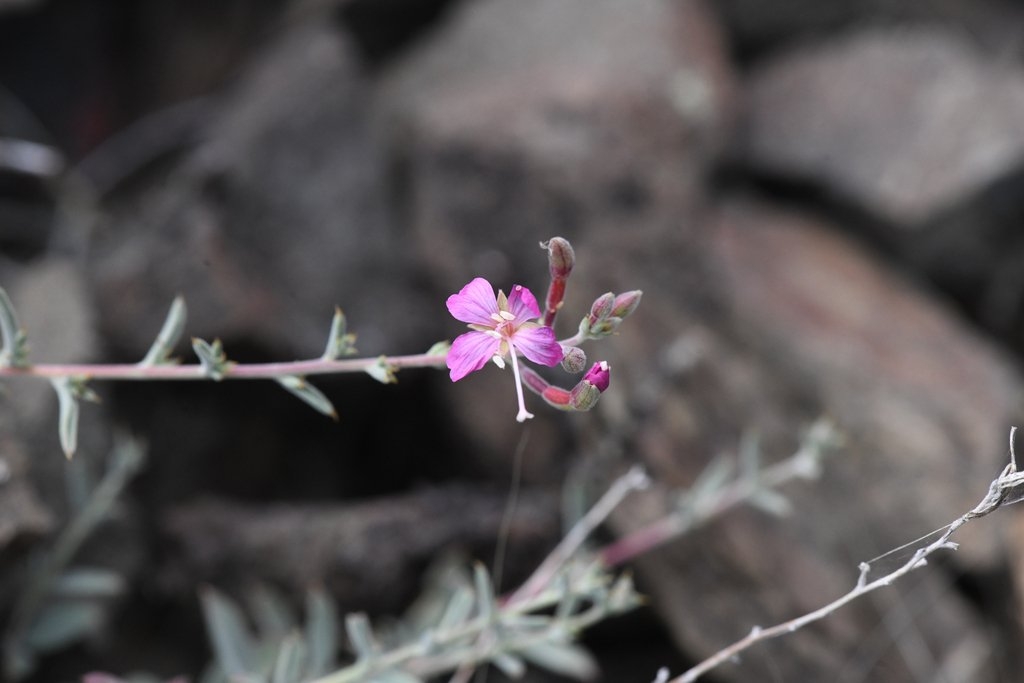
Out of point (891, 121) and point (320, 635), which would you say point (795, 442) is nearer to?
point (320, 635)

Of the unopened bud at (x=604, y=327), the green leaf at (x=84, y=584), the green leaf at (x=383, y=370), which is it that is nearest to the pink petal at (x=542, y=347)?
the unopened bud at (x=604, y=327)

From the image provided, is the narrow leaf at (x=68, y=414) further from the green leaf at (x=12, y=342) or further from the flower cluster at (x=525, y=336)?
the flower cluster at (x=525, y=336)

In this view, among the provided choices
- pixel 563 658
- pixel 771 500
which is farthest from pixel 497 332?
pixel 563 658

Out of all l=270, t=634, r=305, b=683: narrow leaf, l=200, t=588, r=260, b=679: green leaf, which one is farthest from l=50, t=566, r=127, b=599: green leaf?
l=270, t=634, r=305, b=683: narrow leaf

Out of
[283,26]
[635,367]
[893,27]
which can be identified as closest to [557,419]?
[635,367]

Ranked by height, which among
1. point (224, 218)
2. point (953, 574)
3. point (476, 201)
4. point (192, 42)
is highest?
point (192, 42)

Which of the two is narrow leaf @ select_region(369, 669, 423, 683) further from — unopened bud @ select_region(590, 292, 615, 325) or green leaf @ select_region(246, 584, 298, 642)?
unopened bud @ select_region(590, 292, 615, 325)

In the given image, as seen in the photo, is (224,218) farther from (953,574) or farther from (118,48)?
(953,574)
